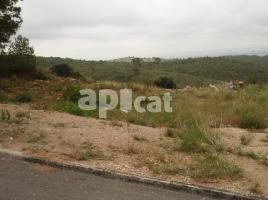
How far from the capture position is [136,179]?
5555 millimetres

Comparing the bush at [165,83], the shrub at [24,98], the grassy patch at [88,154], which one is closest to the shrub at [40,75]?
the shrub at [24,98]

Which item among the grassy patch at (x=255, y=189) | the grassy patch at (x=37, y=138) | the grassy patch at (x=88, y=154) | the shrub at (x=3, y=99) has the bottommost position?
the grassy patch at (x=255, y=189)

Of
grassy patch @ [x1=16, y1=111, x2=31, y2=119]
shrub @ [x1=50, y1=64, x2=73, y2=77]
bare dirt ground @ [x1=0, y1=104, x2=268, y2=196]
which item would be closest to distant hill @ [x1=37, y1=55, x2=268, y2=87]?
shrub @ [x1=50, y1=64, x2=73, y2=77]

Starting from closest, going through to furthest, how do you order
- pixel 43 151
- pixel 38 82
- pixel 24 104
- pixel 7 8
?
pixel 43 151
pixel 24 104
pixel 7 8
pixel 38 82

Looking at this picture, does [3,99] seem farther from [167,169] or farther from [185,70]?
[185,70]

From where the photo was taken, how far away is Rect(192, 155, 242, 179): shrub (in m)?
5.72

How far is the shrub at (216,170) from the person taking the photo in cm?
572

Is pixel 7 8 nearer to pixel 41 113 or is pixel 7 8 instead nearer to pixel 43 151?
pixel 41 113

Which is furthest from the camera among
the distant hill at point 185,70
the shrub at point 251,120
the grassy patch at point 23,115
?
the distant hill at point 185,70

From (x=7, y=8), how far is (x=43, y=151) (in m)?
9.92

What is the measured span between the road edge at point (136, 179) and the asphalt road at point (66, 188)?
8 centimetres

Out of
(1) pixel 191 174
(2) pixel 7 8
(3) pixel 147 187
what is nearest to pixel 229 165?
(1) pixel 191 174

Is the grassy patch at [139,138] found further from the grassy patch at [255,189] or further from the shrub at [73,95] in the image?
the shrub at [73,95]

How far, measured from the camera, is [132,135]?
26.4 ft
